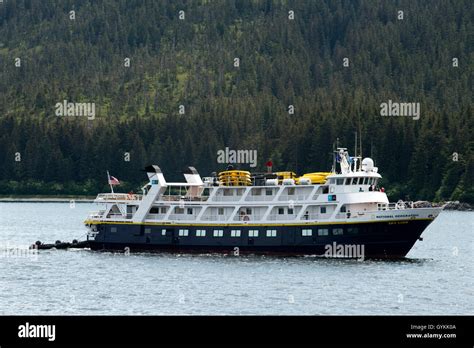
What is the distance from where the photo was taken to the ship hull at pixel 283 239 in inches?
3418

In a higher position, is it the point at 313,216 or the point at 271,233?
the point at 313,216

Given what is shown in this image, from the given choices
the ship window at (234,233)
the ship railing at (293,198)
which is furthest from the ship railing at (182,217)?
the ship railing at (293,198)

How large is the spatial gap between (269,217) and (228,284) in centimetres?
1664

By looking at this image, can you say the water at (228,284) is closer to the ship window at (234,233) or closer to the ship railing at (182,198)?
the ship window at (234,233)

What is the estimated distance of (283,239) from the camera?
89.1 metres

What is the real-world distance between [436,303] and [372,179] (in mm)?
23110

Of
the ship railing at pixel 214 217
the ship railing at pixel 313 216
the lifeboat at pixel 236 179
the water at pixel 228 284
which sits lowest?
the water at pixel 228 284

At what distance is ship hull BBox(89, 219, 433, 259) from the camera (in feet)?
285

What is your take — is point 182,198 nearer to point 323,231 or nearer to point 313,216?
point 313,216

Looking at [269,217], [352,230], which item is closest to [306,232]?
[269,217]

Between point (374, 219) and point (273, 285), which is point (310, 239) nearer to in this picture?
point (374, 219)

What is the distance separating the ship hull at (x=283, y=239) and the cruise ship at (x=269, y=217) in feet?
0.28
